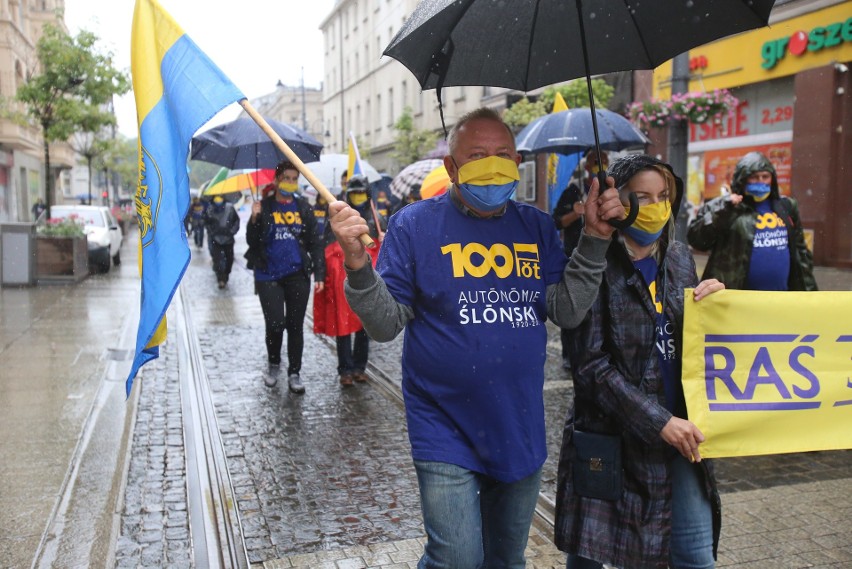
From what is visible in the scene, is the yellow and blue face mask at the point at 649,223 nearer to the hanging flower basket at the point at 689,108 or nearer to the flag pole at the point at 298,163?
the flag pole at the point at 298,163

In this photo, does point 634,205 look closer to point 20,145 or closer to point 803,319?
point 803,319

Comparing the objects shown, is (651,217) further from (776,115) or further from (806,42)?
(776,115)

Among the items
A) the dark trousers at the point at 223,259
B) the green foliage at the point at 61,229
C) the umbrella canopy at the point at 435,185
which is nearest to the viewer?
the umbrella canopy at the point at 435,185

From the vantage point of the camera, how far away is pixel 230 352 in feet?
29.2

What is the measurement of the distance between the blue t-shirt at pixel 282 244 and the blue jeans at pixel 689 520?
4.68 meters

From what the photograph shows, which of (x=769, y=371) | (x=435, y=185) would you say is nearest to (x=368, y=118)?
(x=435, y=185)

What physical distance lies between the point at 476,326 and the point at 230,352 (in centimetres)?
686

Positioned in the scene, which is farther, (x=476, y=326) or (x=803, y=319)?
(x=803, y=319)

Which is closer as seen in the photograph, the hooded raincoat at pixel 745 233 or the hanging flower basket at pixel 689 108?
the hooded raincoat at pixel 745 233

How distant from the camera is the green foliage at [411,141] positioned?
3084 cm

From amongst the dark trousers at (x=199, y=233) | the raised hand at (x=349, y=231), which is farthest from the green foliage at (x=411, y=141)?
the raised hand at (x=349, y=231)

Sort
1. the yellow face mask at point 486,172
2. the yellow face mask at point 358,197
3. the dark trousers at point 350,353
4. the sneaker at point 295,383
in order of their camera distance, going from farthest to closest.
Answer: the yellow face mask at point 358,197 → the dark trousers at point 350,353 → the sneaker at point 295,383 → the yellow face mask at point 486,172

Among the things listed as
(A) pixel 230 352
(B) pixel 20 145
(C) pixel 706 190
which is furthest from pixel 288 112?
(A) pixel 230 352

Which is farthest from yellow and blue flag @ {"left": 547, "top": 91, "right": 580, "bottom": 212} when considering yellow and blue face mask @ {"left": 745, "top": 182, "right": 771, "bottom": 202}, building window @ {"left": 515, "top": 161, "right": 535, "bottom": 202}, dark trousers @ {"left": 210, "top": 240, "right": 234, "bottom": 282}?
building window @ {"left": 515, "top": 161, "right": 535, "bottom": 202}
